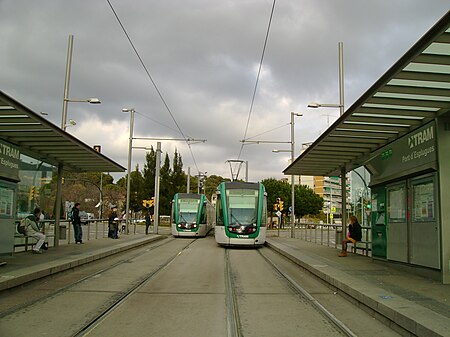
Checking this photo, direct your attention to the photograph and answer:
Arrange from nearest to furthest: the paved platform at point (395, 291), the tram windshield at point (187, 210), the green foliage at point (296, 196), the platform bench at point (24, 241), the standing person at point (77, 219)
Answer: the paved platform at point (395, 291)
the platform bench at point (24, 241)
the standing person at point (77, 219)
the tram windshield at point (187, 210)
the green foliage at point (296, 196)

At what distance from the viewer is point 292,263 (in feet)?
54.5

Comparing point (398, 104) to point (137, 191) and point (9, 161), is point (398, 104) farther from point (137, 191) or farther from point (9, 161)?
point (137, 191)

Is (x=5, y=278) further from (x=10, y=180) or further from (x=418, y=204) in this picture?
(x=418, y=204)

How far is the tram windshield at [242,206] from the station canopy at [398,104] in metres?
6.41

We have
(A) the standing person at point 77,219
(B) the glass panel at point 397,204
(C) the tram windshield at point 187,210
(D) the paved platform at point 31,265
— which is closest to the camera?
(D) the paved platform at point 31,265

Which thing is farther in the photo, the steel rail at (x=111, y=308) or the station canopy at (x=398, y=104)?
the station canopy at (x=398, y=104)

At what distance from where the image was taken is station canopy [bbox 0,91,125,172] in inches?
461

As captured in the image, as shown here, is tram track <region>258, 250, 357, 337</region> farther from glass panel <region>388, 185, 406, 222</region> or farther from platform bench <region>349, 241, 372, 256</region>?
platform bench <region>349, 241, 372, 256</region>

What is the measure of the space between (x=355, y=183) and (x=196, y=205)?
48.6 feet

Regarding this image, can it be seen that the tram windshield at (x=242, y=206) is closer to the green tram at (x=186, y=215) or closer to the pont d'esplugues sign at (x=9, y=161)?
the green tram at (x=186, y=215)

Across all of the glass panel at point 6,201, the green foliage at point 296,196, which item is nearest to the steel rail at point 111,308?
the glass panel at point 6,201

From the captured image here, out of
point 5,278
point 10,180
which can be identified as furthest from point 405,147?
point 10,180

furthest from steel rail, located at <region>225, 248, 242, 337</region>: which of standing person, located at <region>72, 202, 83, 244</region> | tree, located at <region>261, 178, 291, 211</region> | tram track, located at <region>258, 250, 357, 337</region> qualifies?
tree, located at <region>261, 178, 291, 211</region>

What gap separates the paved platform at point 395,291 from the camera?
21.6 feet
